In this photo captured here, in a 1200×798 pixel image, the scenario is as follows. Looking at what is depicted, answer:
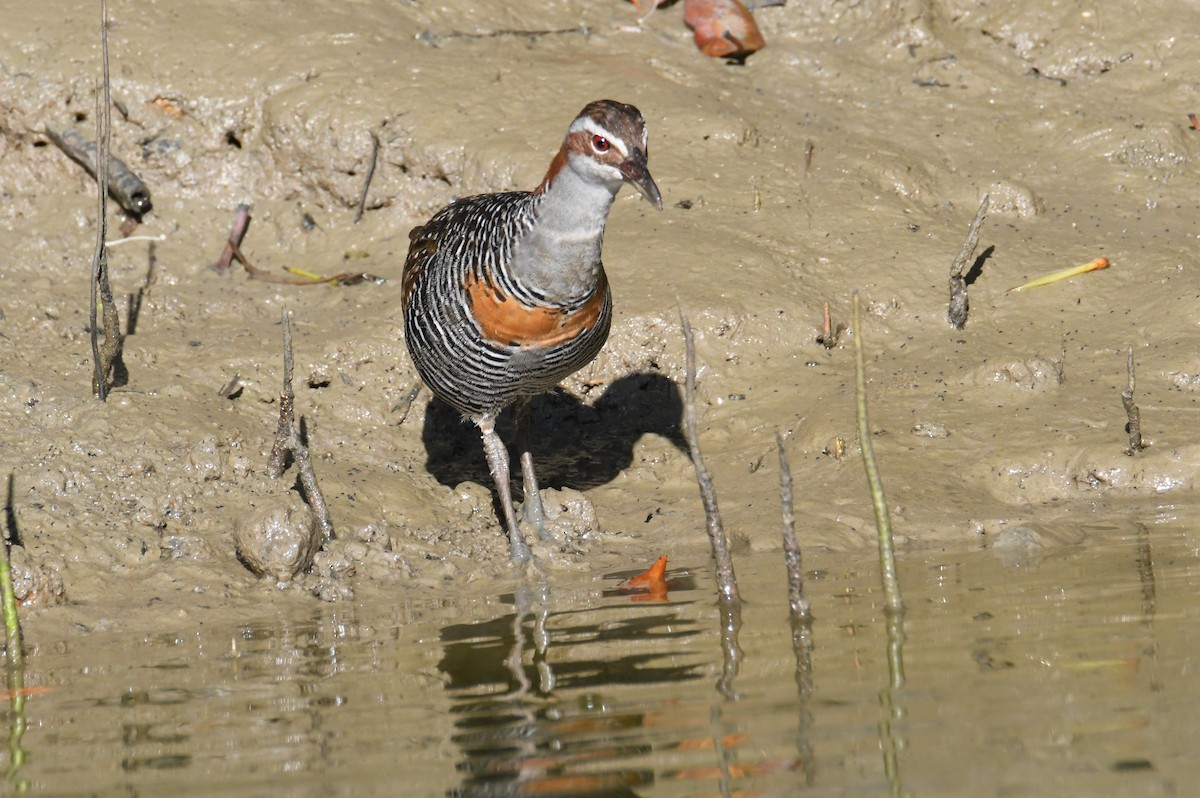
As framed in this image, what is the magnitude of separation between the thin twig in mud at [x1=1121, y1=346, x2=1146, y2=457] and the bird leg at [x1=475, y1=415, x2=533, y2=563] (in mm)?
3057

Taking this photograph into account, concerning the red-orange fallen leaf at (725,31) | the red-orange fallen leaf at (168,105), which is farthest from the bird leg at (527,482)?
the red-orange fallen leaf at (725,31)

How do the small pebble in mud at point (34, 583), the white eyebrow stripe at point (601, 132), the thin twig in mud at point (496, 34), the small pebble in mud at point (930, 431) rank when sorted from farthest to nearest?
1. the thin twig in mud at point (496, 34)
2. the small pebble in mud at point (930, 431)
3. the small pebble in mud at point (34, 583)
4. the white eyebrow stripe at point (601, 132)

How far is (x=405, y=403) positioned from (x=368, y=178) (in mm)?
2180

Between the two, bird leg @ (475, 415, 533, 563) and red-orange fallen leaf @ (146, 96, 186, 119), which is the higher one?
red-orange fallen leaf @ (146, 96, 186, 119)

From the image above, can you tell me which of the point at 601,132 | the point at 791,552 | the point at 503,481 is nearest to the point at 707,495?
the point at 791,552

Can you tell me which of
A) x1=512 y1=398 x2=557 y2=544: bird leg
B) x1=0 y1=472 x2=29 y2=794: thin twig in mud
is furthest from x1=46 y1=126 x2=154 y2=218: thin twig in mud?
x1=0 y1=472 x2=29 y2=794: thin twig in mud

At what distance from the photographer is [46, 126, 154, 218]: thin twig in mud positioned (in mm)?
10414

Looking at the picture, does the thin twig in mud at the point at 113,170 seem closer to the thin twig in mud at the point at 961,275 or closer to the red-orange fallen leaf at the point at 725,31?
the red-orange fallen leaf at the point at 725,31

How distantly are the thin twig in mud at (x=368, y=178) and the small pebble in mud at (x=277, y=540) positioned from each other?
3889 millimetres

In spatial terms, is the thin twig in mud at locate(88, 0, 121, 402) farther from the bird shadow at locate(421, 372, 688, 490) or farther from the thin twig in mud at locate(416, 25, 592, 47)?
the thin twig in mud at locate(416, 25, 592, 47)

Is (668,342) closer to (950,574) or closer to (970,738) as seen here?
(950,574)

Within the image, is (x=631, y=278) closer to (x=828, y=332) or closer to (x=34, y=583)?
(x=828, y=332)

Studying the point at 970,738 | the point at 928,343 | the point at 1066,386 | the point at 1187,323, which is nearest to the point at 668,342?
the point at 928,343

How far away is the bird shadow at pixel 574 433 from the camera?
29.0 ft
